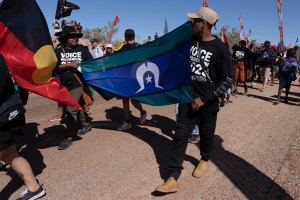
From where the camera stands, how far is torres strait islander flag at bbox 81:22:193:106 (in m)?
4.20

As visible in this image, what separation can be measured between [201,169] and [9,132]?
2362 mm

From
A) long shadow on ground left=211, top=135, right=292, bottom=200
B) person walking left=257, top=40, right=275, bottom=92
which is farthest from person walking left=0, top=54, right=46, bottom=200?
person walking left=257, top=40, right=275, bottom=92

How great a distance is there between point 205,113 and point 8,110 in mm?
2222

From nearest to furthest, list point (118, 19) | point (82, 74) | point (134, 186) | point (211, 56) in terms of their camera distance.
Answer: point (211, 56) → point (134, 186) → point (82, 74) → point (118, 19)

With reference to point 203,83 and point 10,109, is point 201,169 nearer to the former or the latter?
point 203,83

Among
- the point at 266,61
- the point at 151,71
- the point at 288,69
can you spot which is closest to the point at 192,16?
the point at 151,71

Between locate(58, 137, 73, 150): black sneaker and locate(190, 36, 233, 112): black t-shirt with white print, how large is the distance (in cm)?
252

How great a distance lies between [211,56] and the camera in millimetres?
3672

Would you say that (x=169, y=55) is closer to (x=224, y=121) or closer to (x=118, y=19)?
(x=224, y=121)

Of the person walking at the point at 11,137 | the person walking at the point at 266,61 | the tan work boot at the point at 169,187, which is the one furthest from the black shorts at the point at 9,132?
the person walking at the point at 266,61

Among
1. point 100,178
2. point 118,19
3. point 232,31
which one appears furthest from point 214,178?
point 232,31

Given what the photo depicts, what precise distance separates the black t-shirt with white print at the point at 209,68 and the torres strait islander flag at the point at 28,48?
170 centimetres

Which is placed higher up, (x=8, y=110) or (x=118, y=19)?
(x=118, y=19)

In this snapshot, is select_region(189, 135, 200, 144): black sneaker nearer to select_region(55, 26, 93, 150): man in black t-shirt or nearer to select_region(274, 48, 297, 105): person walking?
select_region(55, 26, 93, 150): man in black t-shirt
